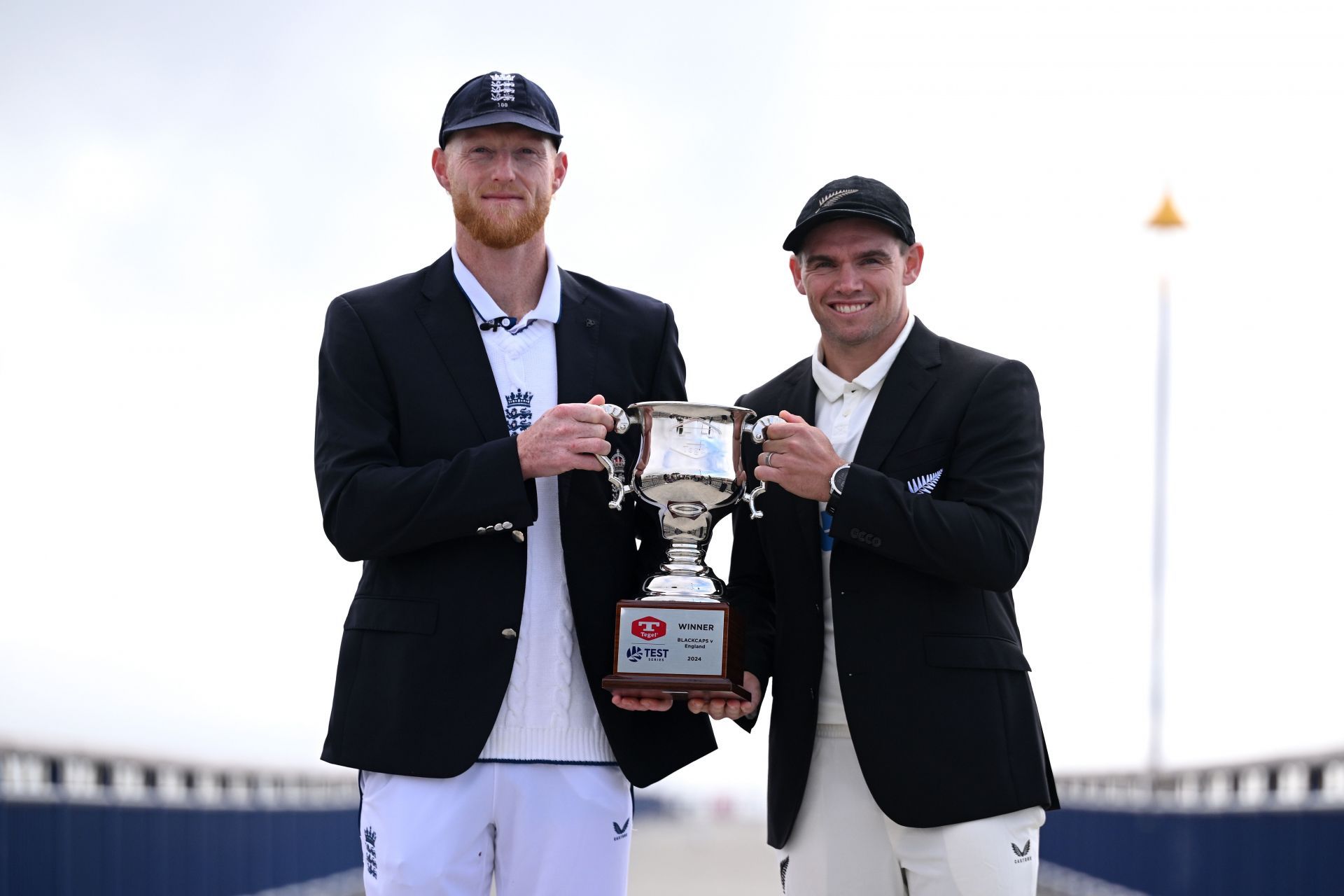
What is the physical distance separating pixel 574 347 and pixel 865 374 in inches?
31.8

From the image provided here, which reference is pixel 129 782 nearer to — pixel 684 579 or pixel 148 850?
pixel 148 850

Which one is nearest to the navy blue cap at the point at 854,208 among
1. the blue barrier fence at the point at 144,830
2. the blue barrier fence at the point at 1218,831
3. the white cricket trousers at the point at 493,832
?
the white cricket trousers at the point at 493,832

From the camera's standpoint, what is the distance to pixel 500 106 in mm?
4309

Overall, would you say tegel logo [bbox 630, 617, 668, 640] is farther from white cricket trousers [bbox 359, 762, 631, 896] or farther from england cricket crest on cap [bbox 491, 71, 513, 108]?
england cricket crest on cap [bbox 491, 71, 513, 108]

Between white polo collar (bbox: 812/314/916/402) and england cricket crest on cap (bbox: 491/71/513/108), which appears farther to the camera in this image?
white polo collar (bbox: 812/314/916/402)

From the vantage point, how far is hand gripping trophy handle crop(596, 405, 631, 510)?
3998mm

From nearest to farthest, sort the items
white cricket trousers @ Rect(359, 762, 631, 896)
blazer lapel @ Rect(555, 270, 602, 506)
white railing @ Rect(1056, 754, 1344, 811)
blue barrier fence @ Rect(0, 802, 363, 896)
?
white cricket trousers @ Rect(359, 762, 631, 896) < blazer lapel @ Rect(555, 270, 602, 506) < blue barrier fence @ Rect(0, 802, 363, 896) < white railing @ Rect(1056, 754, 1344, 811)

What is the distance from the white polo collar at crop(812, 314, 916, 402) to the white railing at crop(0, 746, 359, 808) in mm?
4081

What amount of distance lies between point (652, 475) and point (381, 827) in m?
1.10

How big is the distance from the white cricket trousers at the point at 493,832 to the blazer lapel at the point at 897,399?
43.4 inches

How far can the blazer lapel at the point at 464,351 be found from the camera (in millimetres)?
4211

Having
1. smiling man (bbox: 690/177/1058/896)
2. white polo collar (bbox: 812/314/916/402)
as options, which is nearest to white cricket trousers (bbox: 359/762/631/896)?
smiling man (bbox: 690/177/1058/896)

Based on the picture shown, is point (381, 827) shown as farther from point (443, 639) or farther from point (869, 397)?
point (869, 397)

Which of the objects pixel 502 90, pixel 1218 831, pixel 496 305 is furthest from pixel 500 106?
pixel 1218 831
